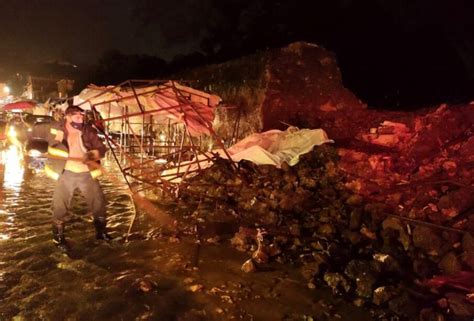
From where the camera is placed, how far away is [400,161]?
855cm

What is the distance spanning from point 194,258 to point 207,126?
4.07m

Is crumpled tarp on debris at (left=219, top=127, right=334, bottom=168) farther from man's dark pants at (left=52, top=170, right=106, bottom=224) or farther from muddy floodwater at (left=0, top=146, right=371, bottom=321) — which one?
man's dark pants at (left=52, top=170, right=106, bottom=224)

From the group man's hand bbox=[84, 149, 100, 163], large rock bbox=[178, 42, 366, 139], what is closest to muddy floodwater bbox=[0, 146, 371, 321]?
man's hand bbox=[84, 149, 100, 163]

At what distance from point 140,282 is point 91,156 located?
208 centimetres

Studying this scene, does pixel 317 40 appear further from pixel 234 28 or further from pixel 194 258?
pixel 194 258

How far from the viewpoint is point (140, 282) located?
5012 mm

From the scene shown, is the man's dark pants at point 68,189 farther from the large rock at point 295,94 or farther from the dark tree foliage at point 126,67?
the dark tree foliage at point 126,67

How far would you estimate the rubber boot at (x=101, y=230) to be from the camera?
6.37 m

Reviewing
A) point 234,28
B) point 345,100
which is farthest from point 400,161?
point 234,28

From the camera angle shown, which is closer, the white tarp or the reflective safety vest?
the reflective safety vest

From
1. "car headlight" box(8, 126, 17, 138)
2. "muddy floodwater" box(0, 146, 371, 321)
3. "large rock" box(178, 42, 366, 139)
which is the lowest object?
"muddy floodwater" box(0, 146, 371, 321)

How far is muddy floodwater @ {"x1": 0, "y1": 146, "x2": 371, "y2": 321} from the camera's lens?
4.44m

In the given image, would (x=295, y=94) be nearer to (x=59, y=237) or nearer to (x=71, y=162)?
(x=71, y=162)

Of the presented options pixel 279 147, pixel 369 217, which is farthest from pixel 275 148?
pixel 369 217
